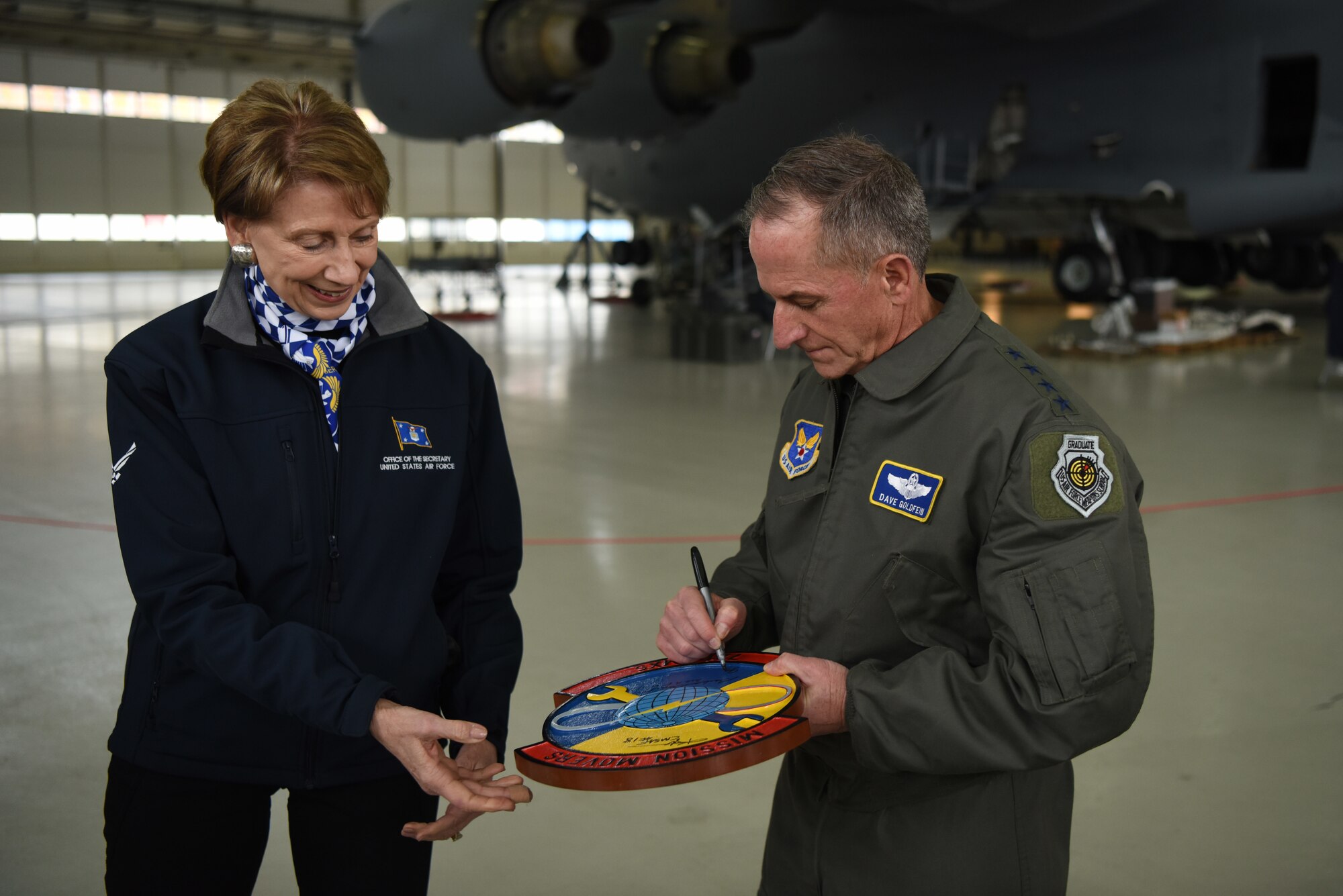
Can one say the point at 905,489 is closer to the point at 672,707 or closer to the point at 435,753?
the point at 672,707

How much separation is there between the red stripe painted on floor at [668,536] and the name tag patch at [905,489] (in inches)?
148

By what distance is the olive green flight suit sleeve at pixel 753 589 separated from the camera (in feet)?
5.86

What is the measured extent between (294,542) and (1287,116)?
40.6 feet

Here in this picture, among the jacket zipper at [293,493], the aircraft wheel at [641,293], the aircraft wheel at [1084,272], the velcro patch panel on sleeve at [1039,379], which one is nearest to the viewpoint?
the velcro patch panel on sleeve at [1039,379]

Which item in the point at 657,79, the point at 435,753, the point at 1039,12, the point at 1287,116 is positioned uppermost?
the point at 1039,12

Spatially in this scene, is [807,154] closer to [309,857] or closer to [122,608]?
[309,857]

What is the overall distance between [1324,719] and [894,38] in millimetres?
10931

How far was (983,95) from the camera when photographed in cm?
1253

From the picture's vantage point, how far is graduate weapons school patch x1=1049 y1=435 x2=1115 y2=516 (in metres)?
1.37

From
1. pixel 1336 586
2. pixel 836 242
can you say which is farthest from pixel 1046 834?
pixel 1336 586

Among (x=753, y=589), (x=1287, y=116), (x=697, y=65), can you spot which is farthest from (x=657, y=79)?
(x=753, y=589)

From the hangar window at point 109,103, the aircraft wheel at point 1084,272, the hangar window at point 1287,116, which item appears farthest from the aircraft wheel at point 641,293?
the hangar window at point 109,103

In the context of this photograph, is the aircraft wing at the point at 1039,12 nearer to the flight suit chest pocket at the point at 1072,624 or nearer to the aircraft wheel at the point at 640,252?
the flight suit chest pocket at the point at 1072,624

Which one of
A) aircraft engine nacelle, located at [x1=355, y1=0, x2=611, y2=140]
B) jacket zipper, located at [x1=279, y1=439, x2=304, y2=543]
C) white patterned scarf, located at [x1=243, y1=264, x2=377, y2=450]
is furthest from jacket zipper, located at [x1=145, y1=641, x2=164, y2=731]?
aircraft engine nacelle, located at [x1=355, y1=0, x2=611, y2=140]
